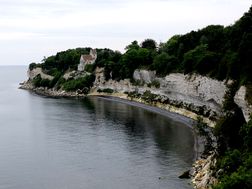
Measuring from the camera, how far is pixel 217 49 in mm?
88000

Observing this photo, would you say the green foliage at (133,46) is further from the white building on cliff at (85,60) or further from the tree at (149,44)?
the white building on cliff at (85,60)

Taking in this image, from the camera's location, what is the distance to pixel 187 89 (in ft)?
284

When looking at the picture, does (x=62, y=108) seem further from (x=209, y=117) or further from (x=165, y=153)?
(x=165, y=153)

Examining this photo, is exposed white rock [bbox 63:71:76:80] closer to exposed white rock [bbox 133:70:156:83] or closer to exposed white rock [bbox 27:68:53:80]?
exposed white rock [bbox 27:68:53:80]

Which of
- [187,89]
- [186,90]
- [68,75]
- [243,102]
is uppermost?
[68,75]

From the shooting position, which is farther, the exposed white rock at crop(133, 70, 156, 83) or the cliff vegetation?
the exposed white rock at crop(133, 70, 156, 83)

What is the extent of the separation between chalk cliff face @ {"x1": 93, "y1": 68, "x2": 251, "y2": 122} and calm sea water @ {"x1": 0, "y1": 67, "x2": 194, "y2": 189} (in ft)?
17.4

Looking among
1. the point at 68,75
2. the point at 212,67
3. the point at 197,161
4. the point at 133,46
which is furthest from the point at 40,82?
the point at 197,161

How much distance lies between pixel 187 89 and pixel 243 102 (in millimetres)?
39725

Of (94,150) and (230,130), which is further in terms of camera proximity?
(94,150)

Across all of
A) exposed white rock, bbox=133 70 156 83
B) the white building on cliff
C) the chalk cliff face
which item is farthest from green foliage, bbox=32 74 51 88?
exposed white rock, bbox=133 70 156 83

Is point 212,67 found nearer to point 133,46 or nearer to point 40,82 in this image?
point 133,46

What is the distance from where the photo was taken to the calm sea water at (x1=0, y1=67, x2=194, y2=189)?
4628cm

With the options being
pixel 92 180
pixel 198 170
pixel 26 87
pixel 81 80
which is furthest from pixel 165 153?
pixel 26 87
